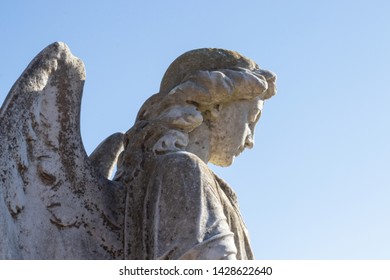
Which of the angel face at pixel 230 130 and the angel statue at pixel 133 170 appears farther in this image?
the angel face at pixel 230 130

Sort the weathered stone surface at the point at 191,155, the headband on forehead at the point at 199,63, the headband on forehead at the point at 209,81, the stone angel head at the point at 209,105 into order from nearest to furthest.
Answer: the weathered stone surface at the point at 191,155, the stone angel head at the point at 209,105, the headband on forehead at the point at 209,81, the headband on forehead at the point at 199,63

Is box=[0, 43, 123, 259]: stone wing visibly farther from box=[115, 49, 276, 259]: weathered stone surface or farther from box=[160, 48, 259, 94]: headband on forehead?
box=[160, 48, 259, 94]: headband on forehead

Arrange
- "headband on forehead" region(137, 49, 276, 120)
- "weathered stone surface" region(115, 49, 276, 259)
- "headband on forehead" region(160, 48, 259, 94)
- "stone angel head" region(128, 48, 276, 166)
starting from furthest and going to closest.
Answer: "headband on forehead" region(160, 48, 259, 94) < "headband on forehead" region(137, 49, 276, 120) < "stone angel head" region(128, 48, 276, 166) < "weathered stone surface" region(115, 49, 276, 259)

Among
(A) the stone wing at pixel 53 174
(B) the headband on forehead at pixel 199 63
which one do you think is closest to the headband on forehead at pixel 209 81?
(B) the headband on forehead at pixel 199 63

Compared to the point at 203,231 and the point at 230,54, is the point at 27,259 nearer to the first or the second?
the point at 203,231

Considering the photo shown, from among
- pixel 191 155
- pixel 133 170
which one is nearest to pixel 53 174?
pixel 133 170

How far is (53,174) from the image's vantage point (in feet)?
32.1

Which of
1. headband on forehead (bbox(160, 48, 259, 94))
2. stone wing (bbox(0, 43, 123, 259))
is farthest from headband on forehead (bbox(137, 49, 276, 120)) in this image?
stone wing (bbox(0, 43, 123, 259))

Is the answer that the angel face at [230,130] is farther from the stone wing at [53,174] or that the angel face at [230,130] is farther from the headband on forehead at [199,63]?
the stone wing at [53,174]

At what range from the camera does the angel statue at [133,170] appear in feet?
31.0

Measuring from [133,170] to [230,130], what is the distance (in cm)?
80

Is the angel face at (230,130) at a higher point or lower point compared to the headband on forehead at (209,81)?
lower

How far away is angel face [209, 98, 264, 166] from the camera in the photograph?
1045 centimetres
